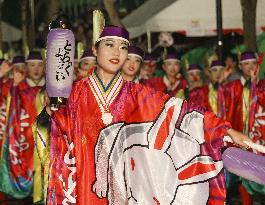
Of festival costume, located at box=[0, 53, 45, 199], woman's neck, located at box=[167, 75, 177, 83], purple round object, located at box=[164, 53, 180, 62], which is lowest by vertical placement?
festival costume, located at box=[0, 53, 45, 199]

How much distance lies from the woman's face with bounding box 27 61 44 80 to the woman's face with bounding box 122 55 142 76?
195 cm

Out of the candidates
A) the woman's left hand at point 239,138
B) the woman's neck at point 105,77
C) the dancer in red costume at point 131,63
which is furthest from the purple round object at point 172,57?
the woman's left hand at point 239,138

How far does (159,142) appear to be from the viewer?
4883 mm

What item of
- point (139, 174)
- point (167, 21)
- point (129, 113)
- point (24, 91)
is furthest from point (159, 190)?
point (167, 21)

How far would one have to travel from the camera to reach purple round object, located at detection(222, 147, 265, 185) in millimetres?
4250

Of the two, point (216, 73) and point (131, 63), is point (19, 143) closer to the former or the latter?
point (131, 63)

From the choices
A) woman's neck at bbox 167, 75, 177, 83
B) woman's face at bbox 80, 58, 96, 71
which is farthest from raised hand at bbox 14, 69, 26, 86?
woman's neck at bbox 167, 75, 177, 83

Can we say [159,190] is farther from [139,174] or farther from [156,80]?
[156,80]

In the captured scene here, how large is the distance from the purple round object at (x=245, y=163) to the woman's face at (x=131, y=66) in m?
3.07

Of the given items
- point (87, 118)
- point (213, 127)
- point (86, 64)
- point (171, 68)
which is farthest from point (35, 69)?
point (213, 127)

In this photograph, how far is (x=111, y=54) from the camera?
4848 mm

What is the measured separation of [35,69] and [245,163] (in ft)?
17.7

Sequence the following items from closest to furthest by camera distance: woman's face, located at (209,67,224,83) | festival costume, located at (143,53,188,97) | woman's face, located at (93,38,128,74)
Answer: woman's face, located at (93,38,128,74)
woman's face, located at (209,67,224,83)
festival costume, located at (143,53,188,97)

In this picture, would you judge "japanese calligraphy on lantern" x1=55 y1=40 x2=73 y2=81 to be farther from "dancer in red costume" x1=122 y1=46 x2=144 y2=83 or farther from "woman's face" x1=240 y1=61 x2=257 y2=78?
"woman's face" x1=240 y1=61 x2=257 y2=78
